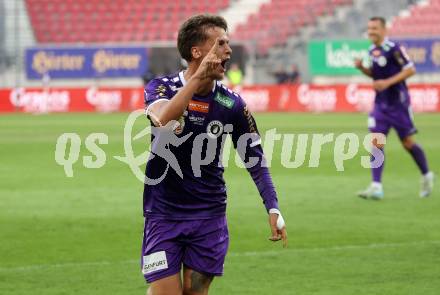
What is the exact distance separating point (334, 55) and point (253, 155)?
36.7 metres

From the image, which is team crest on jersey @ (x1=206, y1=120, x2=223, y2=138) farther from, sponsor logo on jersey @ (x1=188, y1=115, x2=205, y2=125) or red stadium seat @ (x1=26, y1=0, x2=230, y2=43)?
red stadium seat @ (x1=26, y1=0, x2=230, y2=43)

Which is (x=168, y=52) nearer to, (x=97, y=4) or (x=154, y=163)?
(x=97, y=4)

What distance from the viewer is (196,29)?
5.89 metres

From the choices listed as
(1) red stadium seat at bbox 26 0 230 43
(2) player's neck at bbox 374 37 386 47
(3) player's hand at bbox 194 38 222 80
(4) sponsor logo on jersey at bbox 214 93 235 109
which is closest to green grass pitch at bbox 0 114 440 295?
(2) player's neck at bbox 374 37 386 47

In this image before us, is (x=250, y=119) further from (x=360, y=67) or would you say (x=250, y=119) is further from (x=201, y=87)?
(x=360, y=67)

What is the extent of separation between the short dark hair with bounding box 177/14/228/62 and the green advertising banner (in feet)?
120

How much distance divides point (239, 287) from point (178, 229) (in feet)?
8.40

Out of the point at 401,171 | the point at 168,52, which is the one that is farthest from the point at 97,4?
the point at 401,171

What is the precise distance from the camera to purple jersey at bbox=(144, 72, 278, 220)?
5977mm

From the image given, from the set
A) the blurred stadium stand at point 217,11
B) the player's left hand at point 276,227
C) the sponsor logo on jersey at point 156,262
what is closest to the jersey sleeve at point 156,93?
the sponsor logo on jersey at point 156,262

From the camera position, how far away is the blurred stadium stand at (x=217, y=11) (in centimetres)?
4491

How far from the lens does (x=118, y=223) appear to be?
12273mm

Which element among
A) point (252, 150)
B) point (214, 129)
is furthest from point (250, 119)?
point (214, 129)

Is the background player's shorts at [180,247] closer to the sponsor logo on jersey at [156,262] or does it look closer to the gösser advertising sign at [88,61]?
the sponsor logo on jersey at [156,262]
